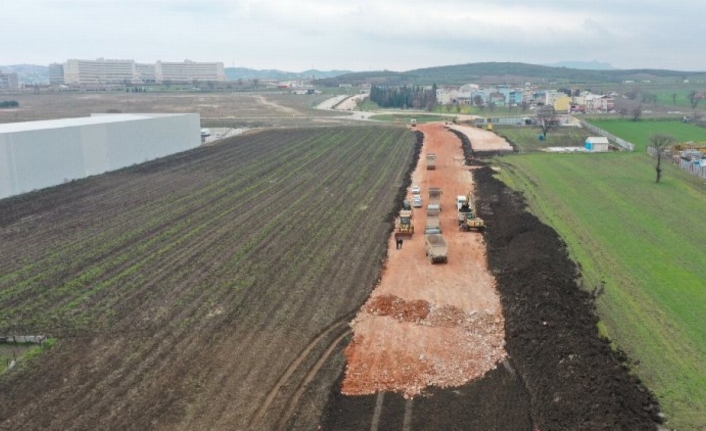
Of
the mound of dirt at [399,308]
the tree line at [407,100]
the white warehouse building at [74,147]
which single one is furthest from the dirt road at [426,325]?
the tree line at [407,100]

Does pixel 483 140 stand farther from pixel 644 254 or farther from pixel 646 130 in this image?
pixel 644 254

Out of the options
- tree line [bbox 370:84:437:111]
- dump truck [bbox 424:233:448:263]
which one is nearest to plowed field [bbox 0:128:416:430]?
dump truck [bbox 424:233:448:263]

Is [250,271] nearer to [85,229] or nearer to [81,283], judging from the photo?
[81,283]

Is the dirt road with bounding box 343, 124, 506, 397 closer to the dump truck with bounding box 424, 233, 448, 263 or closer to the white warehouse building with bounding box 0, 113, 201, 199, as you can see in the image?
the dump truck with bounding box 424, 233, 448, 263

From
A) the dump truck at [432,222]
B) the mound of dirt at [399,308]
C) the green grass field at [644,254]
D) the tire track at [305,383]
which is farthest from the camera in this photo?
the dump truck at [432,222]

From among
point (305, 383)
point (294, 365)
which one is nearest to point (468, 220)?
point (294, 365)

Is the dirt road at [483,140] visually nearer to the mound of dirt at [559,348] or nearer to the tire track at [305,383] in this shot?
the mound of dirt at [559,348]

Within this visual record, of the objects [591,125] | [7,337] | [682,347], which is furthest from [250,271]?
[591,125]
